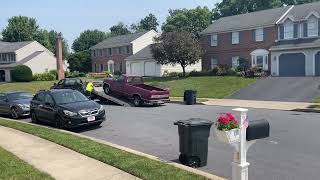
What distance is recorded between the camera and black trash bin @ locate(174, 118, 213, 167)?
1001 cm

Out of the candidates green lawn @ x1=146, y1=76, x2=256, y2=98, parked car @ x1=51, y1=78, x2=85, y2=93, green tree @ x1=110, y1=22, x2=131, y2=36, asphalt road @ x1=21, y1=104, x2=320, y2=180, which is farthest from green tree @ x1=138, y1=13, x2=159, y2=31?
asphalt road @ x1=21, y1=104, x2=320, y2=180

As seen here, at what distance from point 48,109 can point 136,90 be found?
10005 mm

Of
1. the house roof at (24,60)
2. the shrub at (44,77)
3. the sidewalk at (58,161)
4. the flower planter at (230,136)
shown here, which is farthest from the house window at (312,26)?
the house roof at (24,60)

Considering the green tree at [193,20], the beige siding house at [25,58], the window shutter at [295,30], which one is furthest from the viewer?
the green tree at [193,20]

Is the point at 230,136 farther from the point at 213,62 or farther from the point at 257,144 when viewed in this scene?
the point at 213,62

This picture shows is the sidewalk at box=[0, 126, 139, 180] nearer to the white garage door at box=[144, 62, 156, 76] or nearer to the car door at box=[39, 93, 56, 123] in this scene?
the car door at box=[39, 93, 56, 123]

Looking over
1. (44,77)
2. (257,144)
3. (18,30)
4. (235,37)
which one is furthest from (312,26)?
(18,30)

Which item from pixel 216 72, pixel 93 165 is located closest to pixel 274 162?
pixel 93 165

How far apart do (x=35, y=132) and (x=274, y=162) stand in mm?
8323

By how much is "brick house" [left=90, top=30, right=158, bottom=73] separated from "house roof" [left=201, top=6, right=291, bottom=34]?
63.5 feet

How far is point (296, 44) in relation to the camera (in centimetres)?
4200

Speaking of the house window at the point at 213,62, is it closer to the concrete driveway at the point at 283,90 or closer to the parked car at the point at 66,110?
the concrete driveway at the point at 283,90

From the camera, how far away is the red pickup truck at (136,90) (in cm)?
2709

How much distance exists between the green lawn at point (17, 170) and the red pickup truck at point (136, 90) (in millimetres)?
16713
